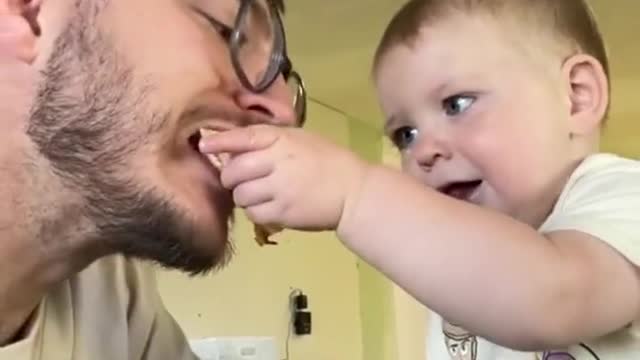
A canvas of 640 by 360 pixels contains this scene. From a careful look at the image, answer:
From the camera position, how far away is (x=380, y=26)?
10.3ft

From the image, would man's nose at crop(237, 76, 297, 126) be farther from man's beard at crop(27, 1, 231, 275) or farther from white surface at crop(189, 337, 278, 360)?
white surface at crop(189, 337, 278, 360)

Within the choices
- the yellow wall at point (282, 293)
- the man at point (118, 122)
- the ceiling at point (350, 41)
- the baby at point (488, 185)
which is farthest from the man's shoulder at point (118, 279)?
the ceiling at point (350, 41)

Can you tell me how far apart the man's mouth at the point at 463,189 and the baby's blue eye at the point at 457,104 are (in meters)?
0.07

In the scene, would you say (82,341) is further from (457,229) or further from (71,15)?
(457,229)

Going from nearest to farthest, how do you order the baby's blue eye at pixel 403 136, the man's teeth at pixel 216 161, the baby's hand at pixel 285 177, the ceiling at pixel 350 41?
1. the baby's hand at pixel 285 177
2. the man's teeth at pixel 216 161
3. the baby's blue eye at pixel 403 136
4. the ceiling at pixel 350 41

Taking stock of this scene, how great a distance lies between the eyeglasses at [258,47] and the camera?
0.96 m

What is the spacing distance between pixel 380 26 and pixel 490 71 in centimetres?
209

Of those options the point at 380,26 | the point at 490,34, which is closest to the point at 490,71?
the point at 490,34

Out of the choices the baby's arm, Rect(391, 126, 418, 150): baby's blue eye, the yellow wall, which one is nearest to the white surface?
the yellow wall

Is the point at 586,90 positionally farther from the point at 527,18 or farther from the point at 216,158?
the point at 216,158

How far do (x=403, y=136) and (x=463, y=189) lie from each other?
102 mm

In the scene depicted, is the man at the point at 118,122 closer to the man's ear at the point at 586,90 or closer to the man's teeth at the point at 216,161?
the man's teeth at the point at 216,161

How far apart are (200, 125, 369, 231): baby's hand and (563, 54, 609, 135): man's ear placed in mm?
369

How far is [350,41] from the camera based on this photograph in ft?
10.8
